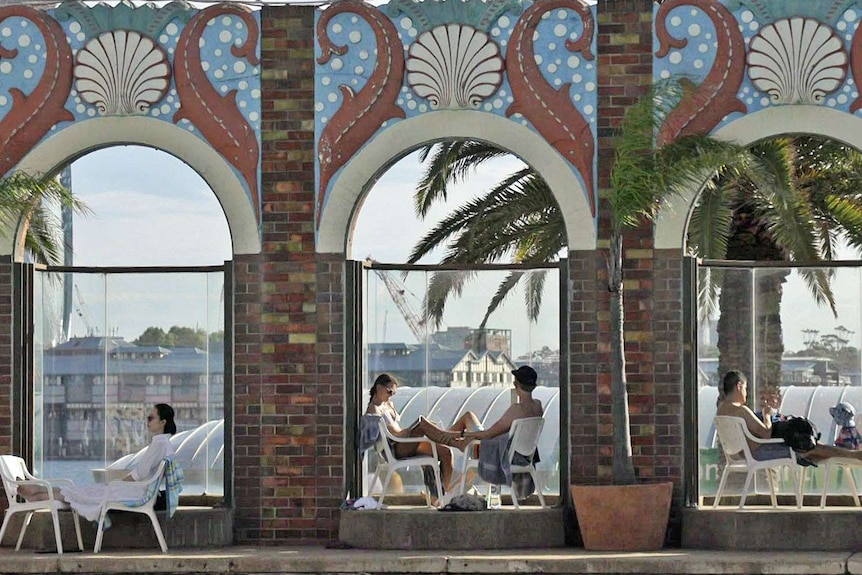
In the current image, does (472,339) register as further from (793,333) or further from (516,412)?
(793,333)

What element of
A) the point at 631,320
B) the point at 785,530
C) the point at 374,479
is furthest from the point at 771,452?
the point at 374,479

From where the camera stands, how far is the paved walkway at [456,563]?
1223cm

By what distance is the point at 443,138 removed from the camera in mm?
14109

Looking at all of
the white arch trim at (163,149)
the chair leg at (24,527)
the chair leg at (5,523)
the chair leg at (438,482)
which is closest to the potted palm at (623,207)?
the chair leg at (438,482)

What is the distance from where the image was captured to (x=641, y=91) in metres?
13.9

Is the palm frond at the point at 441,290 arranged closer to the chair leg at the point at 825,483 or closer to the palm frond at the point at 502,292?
the palm frond at the point at 502,292

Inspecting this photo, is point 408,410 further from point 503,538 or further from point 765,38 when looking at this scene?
point 765,38

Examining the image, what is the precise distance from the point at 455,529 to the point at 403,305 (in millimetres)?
2319

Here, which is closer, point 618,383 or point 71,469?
point 618,383

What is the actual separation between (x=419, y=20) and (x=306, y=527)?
416 cm

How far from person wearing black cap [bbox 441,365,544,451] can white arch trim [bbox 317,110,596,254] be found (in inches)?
43.1

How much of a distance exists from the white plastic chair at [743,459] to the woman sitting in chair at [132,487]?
4.32 metres

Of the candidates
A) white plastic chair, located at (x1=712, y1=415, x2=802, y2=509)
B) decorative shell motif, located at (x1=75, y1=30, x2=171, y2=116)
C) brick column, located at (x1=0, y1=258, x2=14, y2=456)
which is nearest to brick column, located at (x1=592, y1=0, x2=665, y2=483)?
white plastic chair, located at (x1=712, y1=415, x2=802, y2=509)

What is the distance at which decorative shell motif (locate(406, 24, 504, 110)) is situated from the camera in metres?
14.1
